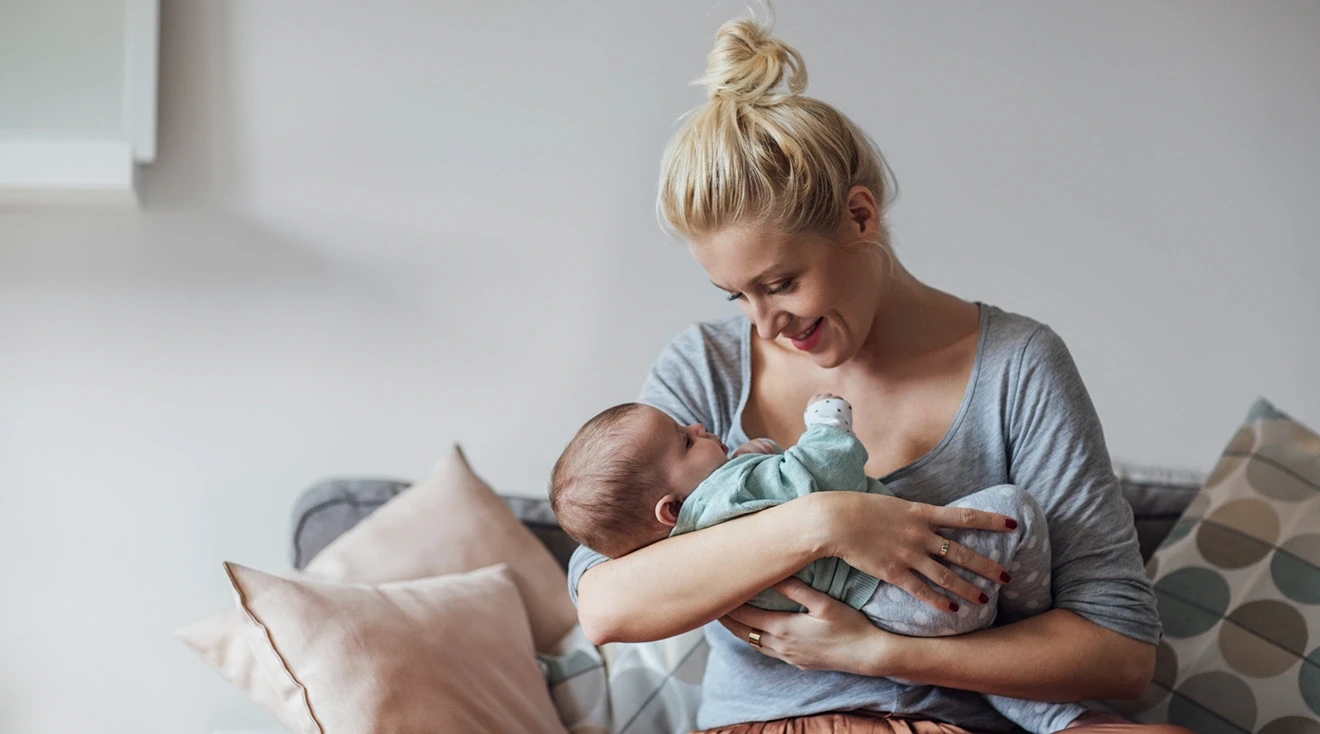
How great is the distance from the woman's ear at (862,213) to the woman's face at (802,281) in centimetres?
1

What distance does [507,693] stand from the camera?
1804mm

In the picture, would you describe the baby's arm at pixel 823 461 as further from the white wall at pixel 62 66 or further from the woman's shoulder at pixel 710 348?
the white wall at pixel 62 66

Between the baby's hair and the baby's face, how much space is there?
0.01 meters

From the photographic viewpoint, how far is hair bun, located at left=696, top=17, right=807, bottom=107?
1488mm

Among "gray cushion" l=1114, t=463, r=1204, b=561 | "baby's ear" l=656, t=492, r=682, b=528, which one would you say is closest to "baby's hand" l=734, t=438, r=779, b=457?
"baby's ear" l=656, t=492, r=682, b=528

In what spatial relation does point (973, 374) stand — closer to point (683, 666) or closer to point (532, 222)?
point (683, 666)

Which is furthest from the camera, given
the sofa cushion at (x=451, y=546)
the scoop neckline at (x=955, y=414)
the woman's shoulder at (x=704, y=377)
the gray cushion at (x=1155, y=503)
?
the gray cushion at (x=1155, y=503)

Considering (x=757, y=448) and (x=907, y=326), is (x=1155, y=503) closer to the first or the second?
(x=907, y=326)

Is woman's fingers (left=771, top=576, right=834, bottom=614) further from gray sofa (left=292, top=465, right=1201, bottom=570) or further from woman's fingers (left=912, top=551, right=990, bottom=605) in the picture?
gray sofa (left=292, top=465, right=1201, bottom=570)

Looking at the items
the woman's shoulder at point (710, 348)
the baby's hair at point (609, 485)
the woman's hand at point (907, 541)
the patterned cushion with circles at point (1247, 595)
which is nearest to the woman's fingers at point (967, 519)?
the woman's hand at point (907, 541)

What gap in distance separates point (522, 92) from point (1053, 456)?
1.49 meters

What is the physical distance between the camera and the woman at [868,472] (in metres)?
1.40

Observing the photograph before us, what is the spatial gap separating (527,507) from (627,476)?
889 mm

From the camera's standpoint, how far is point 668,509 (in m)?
1.47
